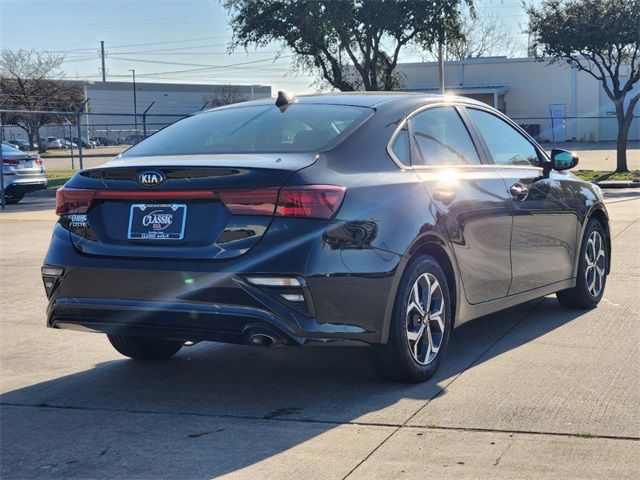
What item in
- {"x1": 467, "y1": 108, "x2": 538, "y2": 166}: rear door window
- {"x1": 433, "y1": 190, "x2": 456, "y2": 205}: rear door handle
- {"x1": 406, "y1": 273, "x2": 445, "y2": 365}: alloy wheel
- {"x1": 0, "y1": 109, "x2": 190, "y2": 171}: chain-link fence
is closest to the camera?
{"x1": 406, "y1": 273, "x2": 445, "y2": 365}: alloy wheel

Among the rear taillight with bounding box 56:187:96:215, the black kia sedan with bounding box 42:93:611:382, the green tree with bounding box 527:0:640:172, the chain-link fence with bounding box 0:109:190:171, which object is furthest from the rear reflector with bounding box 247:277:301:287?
the chain-link fence with bounding box 0:109:190:171

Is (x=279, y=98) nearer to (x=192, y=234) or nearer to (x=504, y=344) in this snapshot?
(x=192, y=234)

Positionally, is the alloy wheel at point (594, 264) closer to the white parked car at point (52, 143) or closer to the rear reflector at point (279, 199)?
the rear reflector at point (279, 199)

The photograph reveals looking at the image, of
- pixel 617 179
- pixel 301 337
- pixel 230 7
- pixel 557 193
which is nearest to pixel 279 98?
pixel 301 337

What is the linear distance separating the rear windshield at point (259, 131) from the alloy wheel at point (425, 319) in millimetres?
964

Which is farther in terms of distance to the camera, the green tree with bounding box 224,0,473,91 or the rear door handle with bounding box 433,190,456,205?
the green tree with bounding box 224,0,473,91

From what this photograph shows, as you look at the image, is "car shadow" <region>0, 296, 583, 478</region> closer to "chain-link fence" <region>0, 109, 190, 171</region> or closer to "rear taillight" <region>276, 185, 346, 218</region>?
"rear taillight" <region>276, 185, 346, 218</region>

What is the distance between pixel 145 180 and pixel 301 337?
3.76ft

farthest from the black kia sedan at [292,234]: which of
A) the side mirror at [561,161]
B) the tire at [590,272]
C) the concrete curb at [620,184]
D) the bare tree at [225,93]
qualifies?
the bare tree at [225,93]

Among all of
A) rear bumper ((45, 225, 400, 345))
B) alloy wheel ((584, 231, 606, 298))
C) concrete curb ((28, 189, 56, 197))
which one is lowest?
concrete curb ((28, 189, 56, 197))

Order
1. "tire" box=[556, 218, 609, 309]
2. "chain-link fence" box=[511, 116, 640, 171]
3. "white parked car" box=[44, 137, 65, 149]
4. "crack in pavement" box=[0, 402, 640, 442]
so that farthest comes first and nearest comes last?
"white parked car" box=[44, 137, 65, 149]
"chain-link fence" box=[511, 116, 640, 171]
"tire" box=[556, 218, 609, 309]
"crack in pavement" box=[0, 402, 640, 442]

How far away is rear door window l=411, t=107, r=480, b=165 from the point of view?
573 cm

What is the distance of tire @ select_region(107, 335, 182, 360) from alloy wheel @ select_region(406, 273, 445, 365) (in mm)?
1554

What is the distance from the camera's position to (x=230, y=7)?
30500 millimetres
